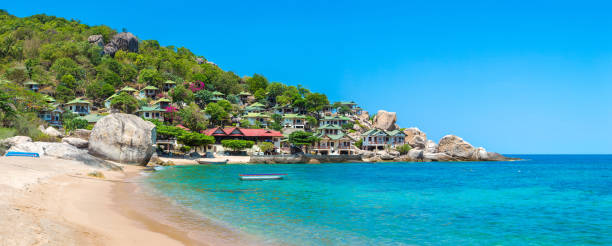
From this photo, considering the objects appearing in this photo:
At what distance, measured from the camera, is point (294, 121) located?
334ft

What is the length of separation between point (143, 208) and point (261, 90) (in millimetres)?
108175

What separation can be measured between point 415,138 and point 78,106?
7907 centimetres

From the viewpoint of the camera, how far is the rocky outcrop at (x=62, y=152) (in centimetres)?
3273

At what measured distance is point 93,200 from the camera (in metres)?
17.2

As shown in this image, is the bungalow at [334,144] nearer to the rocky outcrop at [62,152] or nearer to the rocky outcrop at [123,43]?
the rocky outcrop at [62,152]

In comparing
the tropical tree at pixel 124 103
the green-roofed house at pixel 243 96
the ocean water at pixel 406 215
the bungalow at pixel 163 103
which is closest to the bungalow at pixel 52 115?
the tropical tree at pixel 124 103

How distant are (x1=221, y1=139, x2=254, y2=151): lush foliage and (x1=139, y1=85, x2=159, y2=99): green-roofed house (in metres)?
35.4

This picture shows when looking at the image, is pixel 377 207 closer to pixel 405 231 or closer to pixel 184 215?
pixel 405 231

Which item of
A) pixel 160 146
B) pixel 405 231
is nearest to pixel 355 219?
pixel 405 231

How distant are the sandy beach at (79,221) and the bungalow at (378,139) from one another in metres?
77.5

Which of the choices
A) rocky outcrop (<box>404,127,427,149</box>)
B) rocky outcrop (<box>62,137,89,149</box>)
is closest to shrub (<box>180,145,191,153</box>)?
rocky outcrop (<box>62,137,89,149</box>)

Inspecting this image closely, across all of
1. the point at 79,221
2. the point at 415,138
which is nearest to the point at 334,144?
the point at 415,138

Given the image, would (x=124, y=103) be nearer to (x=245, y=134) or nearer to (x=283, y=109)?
(x=245, y=134)

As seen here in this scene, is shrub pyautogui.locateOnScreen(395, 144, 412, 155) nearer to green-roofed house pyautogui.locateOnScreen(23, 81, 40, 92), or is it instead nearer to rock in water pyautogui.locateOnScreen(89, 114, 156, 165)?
rock in water pyautogui.locateOnScreen(89, 114, 156, 165)
